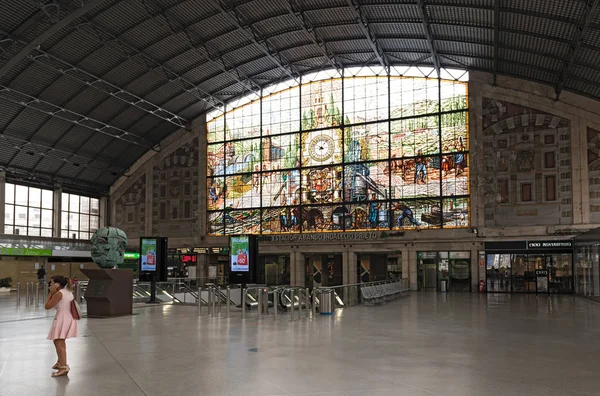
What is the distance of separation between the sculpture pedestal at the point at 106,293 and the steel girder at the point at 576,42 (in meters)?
21.9

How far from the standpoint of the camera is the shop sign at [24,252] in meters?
41.5

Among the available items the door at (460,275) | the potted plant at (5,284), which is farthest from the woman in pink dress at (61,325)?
the potted plant at (5,284)

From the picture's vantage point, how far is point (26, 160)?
46.2 meters

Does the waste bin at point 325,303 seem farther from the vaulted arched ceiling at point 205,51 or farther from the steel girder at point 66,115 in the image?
the steel girder at point 66,115

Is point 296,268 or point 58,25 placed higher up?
Answer: point 58,25

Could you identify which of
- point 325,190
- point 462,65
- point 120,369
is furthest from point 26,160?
point 120,369

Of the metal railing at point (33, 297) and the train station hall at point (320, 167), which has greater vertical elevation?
the train station hall at point (320, 167)

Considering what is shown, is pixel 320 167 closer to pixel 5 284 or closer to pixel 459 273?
pixel 459 273

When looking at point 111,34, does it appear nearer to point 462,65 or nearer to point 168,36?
point 168,36

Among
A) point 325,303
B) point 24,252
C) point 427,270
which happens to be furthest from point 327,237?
point 24,252

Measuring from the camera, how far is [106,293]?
20.1m

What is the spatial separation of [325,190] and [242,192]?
7.47 metres

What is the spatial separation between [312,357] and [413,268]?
1198 inches

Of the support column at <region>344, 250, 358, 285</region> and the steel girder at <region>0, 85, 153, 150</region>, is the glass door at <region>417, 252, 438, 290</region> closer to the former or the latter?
the support column at <region>344, 250, 358, 285</region>
